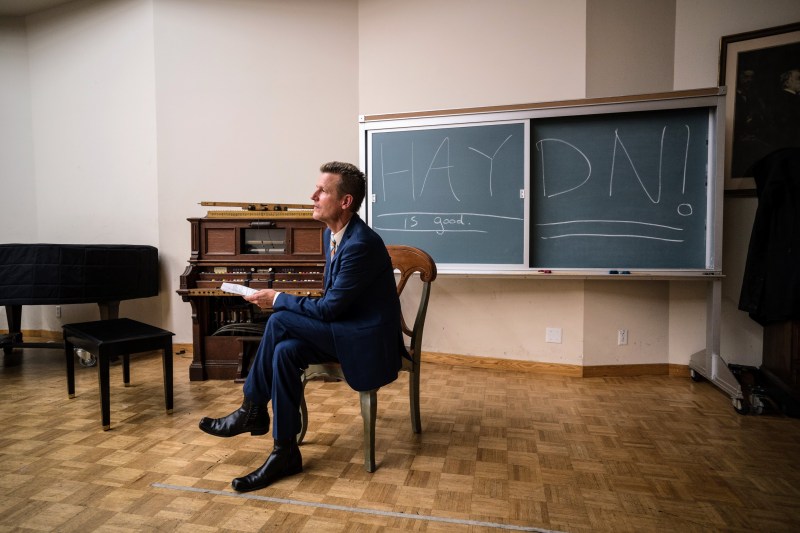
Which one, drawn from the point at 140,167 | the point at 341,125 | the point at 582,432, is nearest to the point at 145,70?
the point at 140,167

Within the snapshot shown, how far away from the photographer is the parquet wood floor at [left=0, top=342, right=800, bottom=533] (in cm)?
163

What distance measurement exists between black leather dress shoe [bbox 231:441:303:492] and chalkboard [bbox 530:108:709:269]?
209 cm

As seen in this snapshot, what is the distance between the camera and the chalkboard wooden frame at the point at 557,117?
2.92 m

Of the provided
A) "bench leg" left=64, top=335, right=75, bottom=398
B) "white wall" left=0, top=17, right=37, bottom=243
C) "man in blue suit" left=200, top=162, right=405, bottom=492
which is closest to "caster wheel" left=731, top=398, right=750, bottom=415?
"man in blue suit" left=200, top=162, right=405, bottom=492

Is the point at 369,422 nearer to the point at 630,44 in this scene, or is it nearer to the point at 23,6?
the point at 630,44

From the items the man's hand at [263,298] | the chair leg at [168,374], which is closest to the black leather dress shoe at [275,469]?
the man's hand at [263,298]

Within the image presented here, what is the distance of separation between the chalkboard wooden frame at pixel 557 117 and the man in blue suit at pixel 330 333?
151 cm

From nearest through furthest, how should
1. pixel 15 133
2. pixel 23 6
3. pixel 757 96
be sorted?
pixel 757 96 → pixel 23 6 → pixel 15 133

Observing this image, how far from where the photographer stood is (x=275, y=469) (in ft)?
6.15

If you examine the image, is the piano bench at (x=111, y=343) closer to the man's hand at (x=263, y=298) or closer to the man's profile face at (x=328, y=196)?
the man's hand at (x=263, y=298)

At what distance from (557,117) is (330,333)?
2296mm

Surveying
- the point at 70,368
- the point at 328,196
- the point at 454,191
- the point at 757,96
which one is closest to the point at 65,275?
the point at 70,368

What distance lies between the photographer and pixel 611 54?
3357mm

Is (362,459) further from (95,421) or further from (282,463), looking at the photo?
(95,421)
